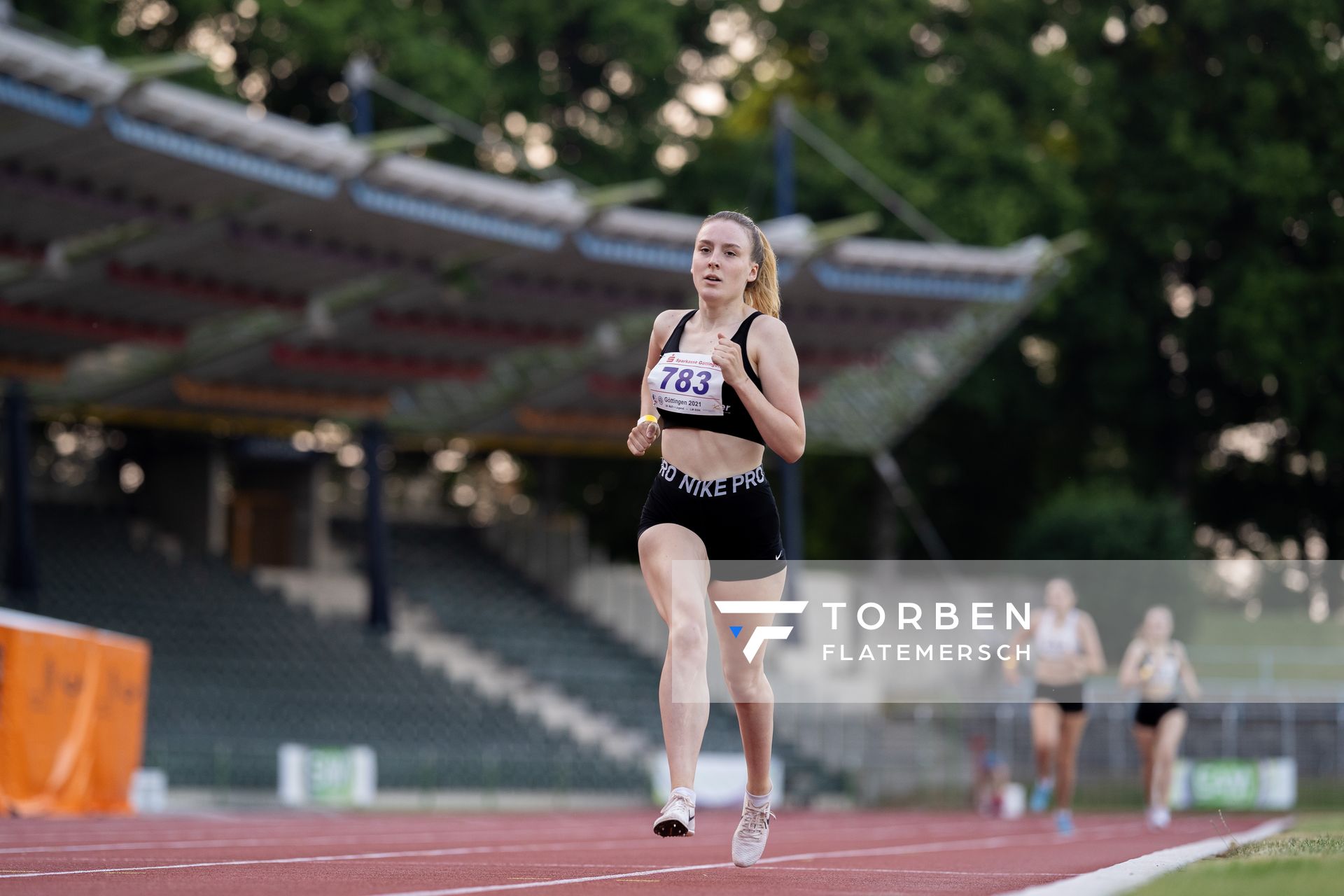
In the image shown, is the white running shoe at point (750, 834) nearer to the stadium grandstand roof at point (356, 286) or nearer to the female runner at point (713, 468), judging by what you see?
the female runner at point (713, 468)

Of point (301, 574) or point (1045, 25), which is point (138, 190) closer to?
point (301, 574)

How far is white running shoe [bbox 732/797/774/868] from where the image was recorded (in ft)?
23.4

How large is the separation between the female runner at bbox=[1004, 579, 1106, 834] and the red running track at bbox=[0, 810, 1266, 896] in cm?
78

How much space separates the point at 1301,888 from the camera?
568cm

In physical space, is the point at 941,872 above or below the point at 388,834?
above

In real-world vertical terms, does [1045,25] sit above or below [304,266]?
above

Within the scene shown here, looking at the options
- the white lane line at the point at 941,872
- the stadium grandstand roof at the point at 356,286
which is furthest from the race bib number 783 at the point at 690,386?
the stadium grandstand roof at the point at 356,286

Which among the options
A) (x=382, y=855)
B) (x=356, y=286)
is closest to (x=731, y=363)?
(x=382, y=855)

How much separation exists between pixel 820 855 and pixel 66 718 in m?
10.3

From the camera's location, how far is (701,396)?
6711 mm

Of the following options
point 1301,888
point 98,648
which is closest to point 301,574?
point 98,648

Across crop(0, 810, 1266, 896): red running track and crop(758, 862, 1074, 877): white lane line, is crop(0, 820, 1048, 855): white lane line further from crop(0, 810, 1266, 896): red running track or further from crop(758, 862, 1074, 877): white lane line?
crop(758, 862, 1074, 877): white lane line

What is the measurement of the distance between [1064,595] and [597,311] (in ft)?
69.8

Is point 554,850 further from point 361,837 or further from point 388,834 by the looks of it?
point 388,834
